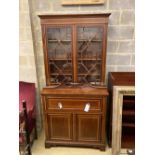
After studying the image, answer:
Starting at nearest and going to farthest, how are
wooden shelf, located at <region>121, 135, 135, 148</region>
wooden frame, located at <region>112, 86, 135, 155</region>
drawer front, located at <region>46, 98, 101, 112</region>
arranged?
wooden frame, located at <region>112, 86, 135, 155</region> < drawer front, located at <region>46, 98, 101, 112</region> < wooden shelf, located at <region>121, 135, 135, 148</region>

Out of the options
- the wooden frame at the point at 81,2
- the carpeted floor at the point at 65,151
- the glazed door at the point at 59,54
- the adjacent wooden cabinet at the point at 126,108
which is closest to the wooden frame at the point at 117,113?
the adjacent wooden cabinet at the point at 126,108

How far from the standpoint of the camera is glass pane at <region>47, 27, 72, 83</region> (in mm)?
2412

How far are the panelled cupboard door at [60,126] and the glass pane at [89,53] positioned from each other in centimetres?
53

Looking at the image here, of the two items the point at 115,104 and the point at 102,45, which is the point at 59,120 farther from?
the point at 102,45

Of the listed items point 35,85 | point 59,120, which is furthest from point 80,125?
point 35,85

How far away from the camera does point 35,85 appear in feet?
8.99

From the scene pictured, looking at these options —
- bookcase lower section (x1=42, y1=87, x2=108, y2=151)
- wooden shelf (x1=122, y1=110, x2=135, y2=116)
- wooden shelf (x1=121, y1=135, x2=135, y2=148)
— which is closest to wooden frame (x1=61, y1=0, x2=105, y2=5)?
bookcase lower section (x1=42, y1=87, x2=108, y2=151)

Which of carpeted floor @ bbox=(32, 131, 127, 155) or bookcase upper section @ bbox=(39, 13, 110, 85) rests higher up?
bookcase upper section @ bbox=(39, 13, 110, 85)

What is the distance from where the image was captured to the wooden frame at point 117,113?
7.33 ft

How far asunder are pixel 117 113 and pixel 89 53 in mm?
840

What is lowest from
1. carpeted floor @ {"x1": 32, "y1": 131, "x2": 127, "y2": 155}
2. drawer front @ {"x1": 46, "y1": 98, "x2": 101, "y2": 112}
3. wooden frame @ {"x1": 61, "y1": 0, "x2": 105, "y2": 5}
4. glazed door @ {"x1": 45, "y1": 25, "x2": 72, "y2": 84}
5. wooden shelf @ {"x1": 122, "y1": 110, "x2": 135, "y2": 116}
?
carpeted floor @ {"x1": 32, "y1": 131, "x2": 127, "y2": 155}

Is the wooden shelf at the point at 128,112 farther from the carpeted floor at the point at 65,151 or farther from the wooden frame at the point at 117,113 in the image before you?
the carpeted floor at the point at 65,151

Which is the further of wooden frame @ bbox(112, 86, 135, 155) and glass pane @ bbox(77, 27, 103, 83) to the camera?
glass pane @ bbox(77, 27, 103, 83)

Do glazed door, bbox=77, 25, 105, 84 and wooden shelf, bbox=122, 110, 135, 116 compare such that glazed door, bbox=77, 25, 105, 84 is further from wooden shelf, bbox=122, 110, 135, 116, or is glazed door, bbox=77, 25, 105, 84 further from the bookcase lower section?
wooden shelf, bbox=122, 110, 135, 116
